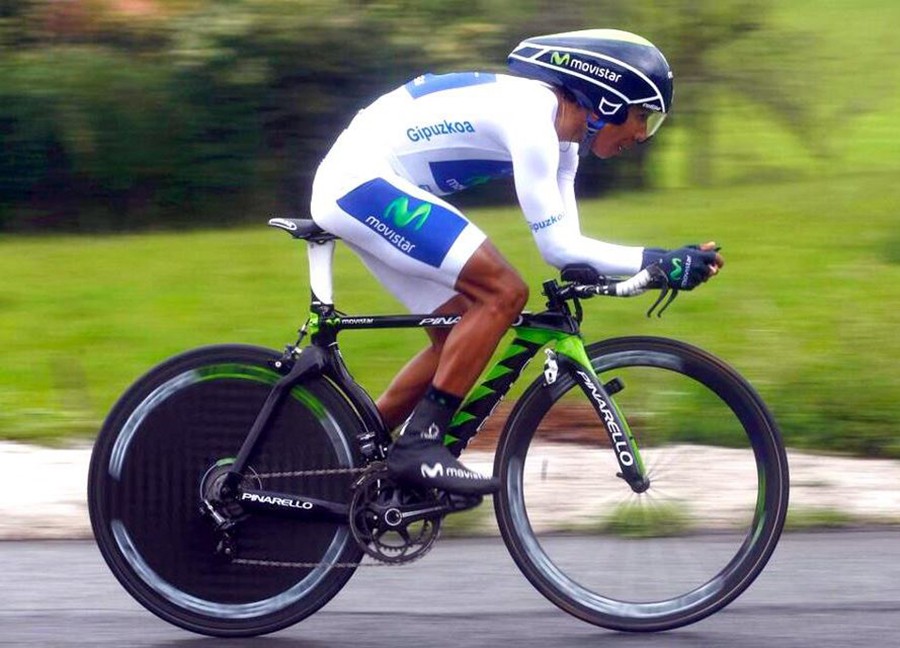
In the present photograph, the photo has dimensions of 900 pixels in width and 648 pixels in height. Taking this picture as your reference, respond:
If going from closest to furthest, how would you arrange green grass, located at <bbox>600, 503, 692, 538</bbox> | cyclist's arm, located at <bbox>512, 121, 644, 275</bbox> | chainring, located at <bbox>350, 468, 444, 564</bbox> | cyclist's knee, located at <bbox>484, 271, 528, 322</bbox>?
cyclist's arm, located at <bbox>512, 121, 644, 275</bbox> < cyclist's knee, located at <bbox>484, 271, 528, 322</bbox> < chainring, located at <bbox>350, 468, 444, 564</bbox> < green grass, located at <bbox>600, 503, 692, 538</bbox>

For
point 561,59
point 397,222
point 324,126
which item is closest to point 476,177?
point 397,222

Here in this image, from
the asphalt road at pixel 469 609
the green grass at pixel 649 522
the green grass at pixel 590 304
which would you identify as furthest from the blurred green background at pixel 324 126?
the green grass at pixel 649 522

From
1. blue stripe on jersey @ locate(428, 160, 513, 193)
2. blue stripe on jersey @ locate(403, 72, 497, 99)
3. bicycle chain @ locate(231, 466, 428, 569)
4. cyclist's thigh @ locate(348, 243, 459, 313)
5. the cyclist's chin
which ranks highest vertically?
blue stripe on jersey @ locate(403, 72, 497, 99)

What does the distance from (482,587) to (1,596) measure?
1586 mm

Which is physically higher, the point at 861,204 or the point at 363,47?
the point at 363,47

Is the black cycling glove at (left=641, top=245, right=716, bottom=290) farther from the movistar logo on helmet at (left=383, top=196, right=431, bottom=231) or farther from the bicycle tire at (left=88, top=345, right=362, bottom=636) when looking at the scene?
the bicycle tire at (left=88, top=345, right=362, bottom=636)

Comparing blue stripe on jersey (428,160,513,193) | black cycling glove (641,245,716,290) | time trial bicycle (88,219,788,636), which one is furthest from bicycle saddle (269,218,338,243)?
black cycling glove (641,245,716,290)

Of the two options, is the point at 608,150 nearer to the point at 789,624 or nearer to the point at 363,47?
the point at 789,624

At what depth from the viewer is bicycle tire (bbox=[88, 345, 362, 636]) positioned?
4.71m

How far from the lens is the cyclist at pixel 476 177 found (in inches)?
177

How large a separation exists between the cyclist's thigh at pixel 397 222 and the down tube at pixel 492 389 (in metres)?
0.31

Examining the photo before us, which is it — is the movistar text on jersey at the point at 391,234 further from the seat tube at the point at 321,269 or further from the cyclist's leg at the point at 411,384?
the cyclist's leg at the point at 411,384

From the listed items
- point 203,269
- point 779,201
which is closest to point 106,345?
point 203,269

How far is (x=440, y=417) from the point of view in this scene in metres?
4.64
